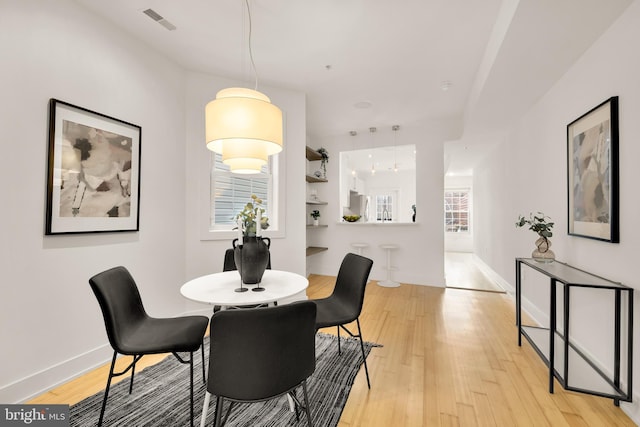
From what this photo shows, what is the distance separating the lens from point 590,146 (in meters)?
2.02

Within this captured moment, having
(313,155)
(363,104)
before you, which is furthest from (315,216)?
(363,104)

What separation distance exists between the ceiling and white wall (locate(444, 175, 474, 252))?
221 inches

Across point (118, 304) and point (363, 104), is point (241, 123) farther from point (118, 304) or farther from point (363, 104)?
point (363, 104)

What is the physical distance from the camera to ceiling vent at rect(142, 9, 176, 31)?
216 centimetres

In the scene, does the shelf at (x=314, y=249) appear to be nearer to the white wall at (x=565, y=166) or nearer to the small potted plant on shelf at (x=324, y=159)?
the small potted plant on shelf at (x=324, y=159)

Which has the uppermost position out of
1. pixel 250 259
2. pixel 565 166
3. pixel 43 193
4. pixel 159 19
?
pixel 159 19

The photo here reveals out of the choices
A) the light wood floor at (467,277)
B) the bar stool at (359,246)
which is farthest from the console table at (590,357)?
the bar stool at (359,246)

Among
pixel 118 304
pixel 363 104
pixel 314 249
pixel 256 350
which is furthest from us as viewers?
pixel 314 249

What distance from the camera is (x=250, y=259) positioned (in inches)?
69.6

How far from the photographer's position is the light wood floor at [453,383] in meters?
1.61

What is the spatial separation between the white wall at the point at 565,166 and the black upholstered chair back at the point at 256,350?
1.97 metres

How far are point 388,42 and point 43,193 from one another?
9.61ft

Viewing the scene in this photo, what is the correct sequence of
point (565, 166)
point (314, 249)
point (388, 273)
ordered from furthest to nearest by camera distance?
point (314, 249) < point (388, 273) < point (565, 166)

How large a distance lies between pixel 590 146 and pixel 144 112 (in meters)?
3.66
